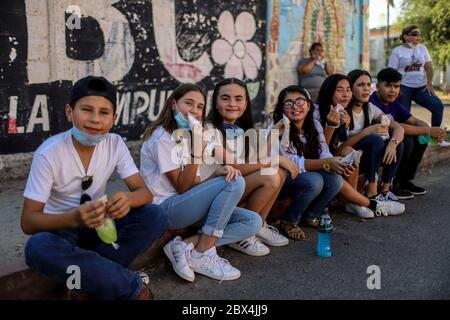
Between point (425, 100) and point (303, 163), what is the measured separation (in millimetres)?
3514

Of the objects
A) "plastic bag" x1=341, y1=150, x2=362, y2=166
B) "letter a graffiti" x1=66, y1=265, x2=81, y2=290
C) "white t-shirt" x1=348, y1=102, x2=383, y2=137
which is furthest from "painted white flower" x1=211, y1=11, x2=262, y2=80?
"letter a graffiti" x1=66, y1=265, x2=81, y2=290

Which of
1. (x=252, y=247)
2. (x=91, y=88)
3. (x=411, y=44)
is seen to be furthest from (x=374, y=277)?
(x=411, y=44)

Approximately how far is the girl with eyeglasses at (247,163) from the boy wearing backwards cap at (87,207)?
92 cm

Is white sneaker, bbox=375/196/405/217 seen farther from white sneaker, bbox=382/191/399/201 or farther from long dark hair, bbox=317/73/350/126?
long dark hair, bbox=317/73/350/126

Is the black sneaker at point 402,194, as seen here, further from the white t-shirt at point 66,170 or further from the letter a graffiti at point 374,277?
the white t-shirt at point 66,170

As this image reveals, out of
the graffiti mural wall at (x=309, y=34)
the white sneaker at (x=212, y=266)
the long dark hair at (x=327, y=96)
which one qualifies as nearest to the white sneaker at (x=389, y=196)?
the long dark hair at (x=327, y=96)

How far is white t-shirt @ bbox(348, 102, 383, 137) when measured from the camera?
15.7ft

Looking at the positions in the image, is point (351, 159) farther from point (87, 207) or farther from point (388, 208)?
point (87, 207)

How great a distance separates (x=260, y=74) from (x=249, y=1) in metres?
1.29

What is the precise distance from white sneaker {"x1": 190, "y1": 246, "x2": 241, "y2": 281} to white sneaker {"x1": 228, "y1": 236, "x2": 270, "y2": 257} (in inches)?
16.0

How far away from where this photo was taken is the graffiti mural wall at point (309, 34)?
8.95 metres

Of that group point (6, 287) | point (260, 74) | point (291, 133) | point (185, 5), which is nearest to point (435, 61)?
point (260, 74)

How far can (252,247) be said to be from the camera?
3629 millimetres

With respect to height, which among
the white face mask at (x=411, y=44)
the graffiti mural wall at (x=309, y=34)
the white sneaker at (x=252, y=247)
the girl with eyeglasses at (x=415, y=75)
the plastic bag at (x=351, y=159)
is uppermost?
the graffiti mural wall at (x=309, y=34)
